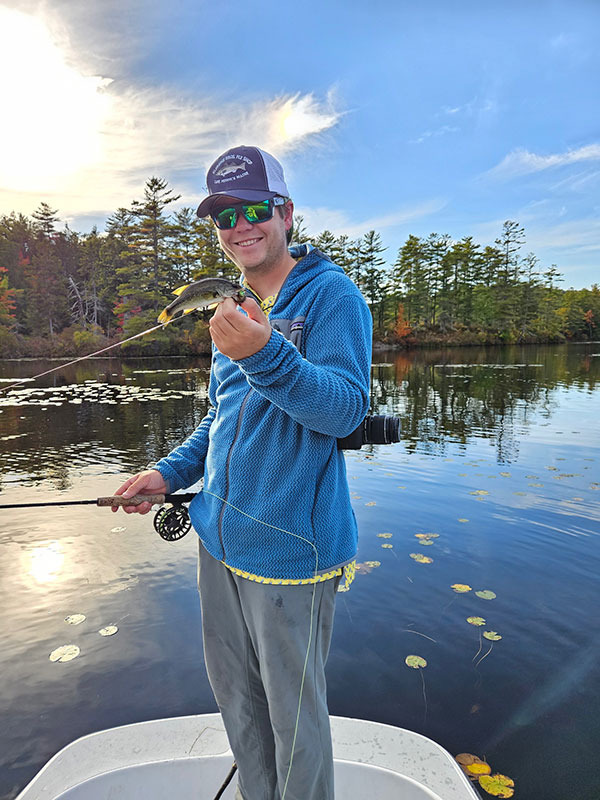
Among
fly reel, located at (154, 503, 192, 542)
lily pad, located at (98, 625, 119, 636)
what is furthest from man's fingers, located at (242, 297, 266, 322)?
lily pad, located at (98, 625, 119, 636)

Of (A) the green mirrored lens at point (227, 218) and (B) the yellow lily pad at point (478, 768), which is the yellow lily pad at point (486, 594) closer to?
(B) the yellow lily pad at point (478, 768)

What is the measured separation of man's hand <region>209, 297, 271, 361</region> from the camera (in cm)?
132

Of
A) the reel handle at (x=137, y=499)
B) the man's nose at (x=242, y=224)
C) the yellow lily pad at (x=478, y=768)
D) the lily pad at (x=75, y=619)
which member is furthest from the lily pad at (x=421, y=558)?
the man's nose at (x=242, y=224)

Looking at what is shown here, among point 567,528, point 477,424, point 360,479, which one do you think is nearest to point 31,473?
point 360,479

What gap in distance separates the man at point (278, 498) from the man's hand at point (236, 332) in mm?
12

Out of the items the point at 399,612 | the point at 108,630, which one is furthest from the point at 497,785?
the point at 108,630

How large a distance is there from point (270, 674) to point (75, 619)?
3.67 m

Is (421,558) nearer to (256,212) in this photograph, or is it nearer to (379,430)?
(379,430)

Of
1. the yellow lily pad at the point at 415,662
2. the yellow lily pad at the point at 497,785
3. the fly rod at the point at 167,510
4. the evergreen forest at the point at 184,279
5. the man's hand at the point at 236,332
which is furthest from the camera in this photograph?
the evergreen forest at the point at 184,279

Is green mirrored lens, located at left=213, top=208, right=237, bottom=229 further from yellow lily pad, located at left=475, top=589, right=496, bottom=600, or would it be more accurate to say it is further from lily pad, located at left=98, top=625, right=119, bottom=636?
yellow lily pad, located at left=475, top=589, right=496, bottom=600

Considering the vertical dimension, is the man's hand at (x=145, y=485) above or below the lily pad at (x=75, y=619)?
above

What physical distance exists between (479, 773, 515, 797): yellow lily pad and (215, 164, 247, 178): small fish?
11.6 ft

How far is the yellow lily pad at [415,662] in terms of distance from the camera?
13.1ft

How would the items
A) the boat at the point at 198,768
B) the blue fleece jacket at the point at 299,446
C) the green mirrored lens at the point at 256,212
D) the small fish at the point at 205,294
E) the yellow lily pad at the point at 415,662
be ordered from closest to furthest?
the blue fleece jacket at the point at 299,446 < the small fish at the point at 205,294 < the green mirrored lens at the point at 256,212 < the boat at the point at 198,768 < the yellow lily pad at the point at 415,662
